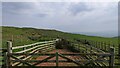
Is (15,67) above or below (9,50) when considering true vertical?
below

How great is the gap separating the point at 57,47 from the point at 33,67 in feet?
88.3

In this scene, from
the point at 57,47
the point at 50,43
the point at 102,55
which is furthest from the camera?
the point at 57,47

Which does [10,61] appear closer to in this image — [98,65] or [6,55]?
[6,55]

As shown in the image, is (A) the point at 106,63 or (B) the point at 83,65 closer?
(B) the point at 83,65

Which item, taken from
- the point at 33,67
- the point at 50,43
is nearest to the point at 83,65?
the point at 33,67

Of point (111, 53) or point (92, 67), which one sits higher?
point (111, 53)

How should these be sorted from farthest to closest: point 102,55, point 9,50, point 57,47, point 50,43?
point 57,47, point 50,43, point 9,50, point 102,55

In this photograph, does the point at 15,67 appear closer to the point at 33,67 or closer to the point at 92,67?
the point at 33,67

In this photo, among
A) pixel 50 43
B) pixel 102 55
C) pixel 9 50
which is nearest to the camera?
pixel 102 55

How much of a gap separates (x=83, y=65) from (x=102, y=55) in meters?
1.01

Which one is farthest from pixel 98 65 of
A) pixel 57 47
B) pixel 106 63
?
pixel 57 47

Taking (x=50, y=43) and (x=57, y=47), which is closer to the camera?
(x=50, y=43)

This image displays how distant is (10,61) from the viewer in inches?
434

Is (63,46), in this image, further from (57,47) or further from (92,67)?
(92,67)
